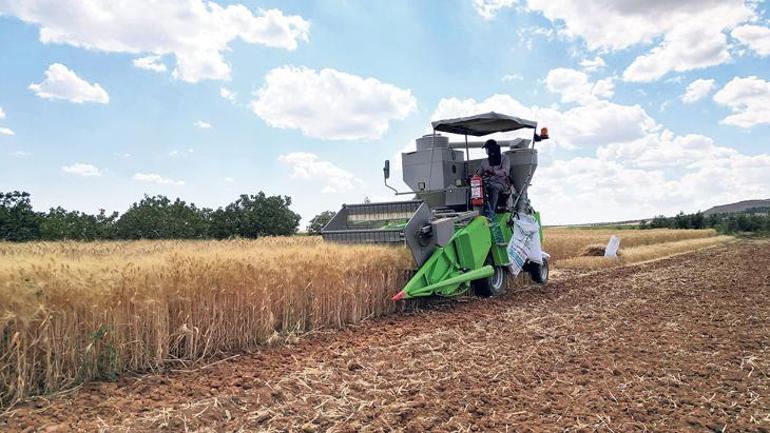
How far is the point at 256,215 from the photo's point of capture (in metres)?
23.4

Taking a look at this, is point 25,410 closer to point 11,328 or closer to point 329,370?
point 11,328

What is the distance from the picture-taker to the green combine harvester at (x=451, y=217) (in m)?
8.71

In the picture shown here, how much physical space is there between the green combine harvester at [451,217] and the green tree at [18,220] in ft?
52.5

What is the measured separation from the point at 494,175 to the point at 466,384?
6.56 m

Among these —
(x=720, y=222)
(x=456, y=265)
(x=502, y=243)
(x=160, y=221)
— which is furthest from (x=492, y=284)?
(x=720, y=222)

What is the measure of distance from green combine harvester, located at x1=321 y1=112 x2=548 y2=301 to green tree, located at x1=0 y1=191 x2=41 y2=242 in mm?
16002

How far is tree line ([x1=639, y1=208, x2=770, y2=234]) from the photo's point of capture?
5616cm

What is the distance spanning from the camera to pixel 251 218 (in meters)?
23.3

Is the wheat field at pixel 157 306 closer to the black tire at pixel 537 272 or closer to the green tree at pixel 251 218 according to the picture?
the black tire at pixel 537 272

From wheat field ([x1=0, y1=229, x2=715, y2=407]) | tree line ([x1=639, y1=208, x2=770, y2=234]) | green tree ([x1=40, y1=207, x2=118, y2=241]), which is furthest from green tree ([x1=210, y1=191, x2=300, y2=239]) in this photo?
tree line ([x1=639, y1=208, x2=770, y2=234])

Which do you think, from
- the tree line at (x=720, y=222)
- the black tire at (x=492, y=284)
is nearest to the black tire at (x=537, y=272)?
the black tire at (x=492, y=284)

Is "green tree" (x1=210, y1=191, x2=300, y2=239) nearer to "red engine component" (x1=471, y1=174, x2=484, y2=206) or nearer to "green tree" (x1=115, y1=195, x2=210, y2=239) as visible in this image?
"green tree" (x1=115, y1=195, x2=210, y2=239)

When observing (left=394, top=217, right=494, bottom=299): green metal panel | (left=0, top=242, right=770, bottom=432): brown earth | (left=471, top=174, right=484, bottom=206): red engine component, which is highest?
(left=471, top=174, right=484, bottom=206): red engine component

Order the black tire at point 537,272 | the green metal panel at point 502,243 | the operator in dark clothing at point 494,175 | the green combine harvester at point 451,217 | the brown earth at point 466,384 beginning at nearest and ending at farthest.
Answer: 1. the brown earth at point 466,384
2. the green combine harvester at point 451,217
3. the green metal panel at point 502,243
4. the operator in dark clothing at point 494,175
5. the black tire at point 537,272
